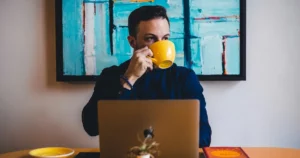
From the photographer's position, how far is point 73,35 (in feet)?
7.21

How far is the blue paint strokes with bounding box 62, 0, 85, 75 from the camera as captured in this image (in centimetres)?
220

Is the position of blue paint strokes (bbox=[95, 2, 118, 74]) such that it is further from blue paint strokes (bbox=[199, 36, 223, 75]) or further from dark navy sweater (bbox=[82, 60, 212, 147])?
blue paint strokes (bbox=[199, 36, 223, 75])

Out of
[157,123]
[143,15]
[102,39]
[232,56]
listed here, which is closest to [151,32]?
[143,15]

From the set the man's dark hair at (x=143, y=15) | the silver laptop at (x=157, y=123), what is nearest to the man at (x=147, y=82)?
the man's dark hair at (x=143, y=15)

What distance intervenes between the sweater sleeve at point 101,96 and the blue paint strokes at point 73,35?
1.11 feet

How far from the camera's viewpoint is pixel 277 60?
7.13 ft

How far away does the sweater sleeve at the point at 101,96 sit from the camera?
172 cm

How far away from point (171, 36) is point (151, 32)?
0.30 metres

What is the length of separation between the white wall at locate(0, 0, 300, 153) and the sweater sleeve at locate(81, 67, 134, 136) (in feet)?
1.36

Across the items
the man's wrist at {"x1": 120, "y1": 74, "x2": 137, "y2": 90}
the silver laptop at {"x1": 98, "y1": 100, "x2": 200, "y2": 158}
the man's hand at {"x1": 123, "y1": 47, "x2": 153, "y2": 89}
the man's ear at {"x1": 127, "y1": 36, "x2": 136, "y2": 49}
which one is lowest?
the silver laptop at {"x1": 98, "y1": 100, "x2": 200, "y2": 158}

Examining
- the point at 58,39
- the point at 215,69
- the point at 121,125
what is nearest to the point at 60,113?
the point at 58,39

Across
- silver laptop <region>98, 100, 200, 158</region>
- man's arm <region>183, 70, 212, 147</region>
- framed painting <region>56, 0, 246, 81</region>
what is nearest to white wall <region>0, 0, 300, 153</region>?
framed painting <region>56, 0, 246, 81</region>

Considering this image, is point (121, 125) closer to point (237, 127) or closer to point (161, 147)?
Result: point (161, 147)

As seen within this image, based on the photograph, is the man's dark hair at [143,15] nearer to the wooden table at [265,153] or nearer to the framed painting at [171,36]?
the framed painting at [171,36]
